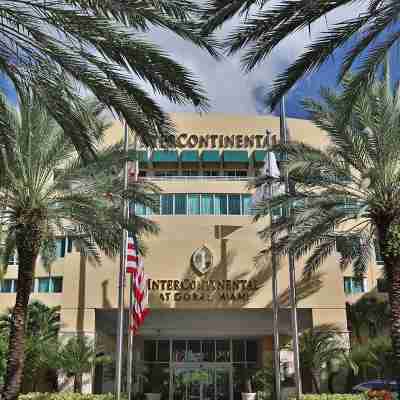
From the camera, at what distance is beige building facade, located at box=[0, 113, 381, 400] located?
102 ft

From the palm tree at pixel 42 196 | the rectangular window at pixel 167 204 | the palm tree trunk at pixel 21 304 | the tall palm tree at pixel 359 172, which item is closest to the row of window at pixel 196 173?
the rectangular window at pixel 167 204

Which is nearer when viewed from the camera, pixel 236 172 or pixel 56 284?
pixel 56 284

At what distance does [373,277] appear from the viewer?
134ft

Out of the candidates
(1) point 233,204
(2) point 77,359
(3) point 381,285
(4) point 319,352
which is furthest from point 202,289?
(3) point 381,285

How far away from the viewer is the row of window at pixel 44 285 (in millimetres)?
39844

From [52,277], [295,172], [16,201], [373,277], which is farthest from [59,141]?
[373,277]

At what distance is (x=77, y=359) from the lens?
2841 centimetres

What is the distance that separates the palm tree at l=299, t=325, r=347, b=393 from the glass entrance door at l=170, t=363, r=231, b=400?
865cm

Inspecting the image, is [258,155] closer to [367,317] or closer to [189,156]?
[189,156]

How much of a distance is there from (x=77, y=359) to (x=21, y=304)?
10812mm

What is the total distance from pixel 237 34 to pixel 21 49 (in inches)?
129

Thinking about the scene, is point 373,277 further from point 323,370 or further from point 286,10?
point 286,10

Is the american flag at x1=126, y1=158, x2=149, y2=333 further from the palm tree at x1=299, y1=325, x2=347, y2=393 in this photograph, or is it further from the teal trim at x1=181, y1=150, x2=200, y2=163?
the teal trim at x1=181, y1=150, x2=200, y2=163

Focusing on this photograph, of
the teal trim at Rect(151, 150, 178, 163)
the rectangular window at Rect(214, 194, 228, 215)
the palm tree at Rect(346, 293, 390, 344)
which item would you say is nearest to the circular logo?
the rectangular window at Rect(214, 194, 228, 215)
